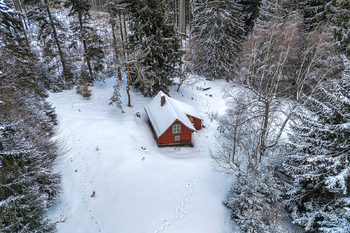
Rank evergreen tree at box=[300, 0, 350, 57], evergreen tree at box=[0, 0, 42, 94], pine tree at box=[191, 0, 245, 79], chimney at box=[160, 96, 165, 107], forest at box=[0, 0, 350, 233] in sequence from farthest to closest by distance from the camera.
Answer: pine tree at box=[191, 0, 245, 79] → chimney at box=[160, 96, 165, 107] → evergreen tree at box=[300, 0, 350, 57] → evergreen tree at box=[0, 0, 42, 94] → forest at box=[0, 0, 350, 233]

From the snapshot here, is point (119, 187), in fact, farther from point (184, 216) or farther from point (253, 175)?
point (253, 175)

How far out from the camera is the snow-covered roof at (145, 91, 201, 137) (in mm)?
16975

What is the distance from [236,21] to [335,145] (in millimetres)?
24569

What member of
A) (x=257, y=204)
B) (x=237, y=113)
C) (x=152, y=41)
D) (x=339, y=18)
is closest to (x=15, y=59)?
(x=152, y=41)

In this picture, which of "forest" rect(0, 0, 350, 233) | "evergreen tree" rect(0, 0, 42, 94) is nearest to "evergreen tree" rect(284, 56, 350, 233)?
"forest" rect(0, 0, 350, 233)

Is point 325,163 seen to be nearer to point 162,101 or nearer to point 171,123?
point 171,123

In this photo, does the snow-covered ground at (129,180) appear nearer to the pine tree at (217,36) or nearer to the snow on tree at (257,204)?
the snow on tree at (257,204)

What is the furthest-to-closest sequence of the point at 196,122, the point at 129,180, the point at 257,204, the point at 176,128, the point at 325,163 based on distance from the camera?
the point at 196,122 < the point at 176,128 < the point at 129,180 < the point at 257,204 < the point at 325,163

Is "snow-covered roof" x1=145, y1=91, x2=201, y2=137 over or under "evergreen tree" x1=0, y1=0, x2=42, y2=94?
under

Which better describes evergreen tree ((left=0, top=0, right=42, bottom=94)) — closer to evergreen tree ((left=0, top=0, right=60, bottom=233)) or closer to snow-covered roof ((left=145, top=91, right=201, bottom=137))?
evergreen tree ((left=0, top=0, right=60, bottom=233))

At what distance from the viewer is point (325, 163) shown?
9.27 m

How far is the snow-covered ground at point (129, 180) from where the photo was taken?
11.2 meters

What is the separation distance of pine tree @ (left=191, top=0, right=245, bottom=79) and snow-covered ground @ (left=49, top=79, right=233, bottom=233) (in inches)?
544

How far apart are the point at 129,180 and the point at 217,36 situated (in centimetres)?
2460
